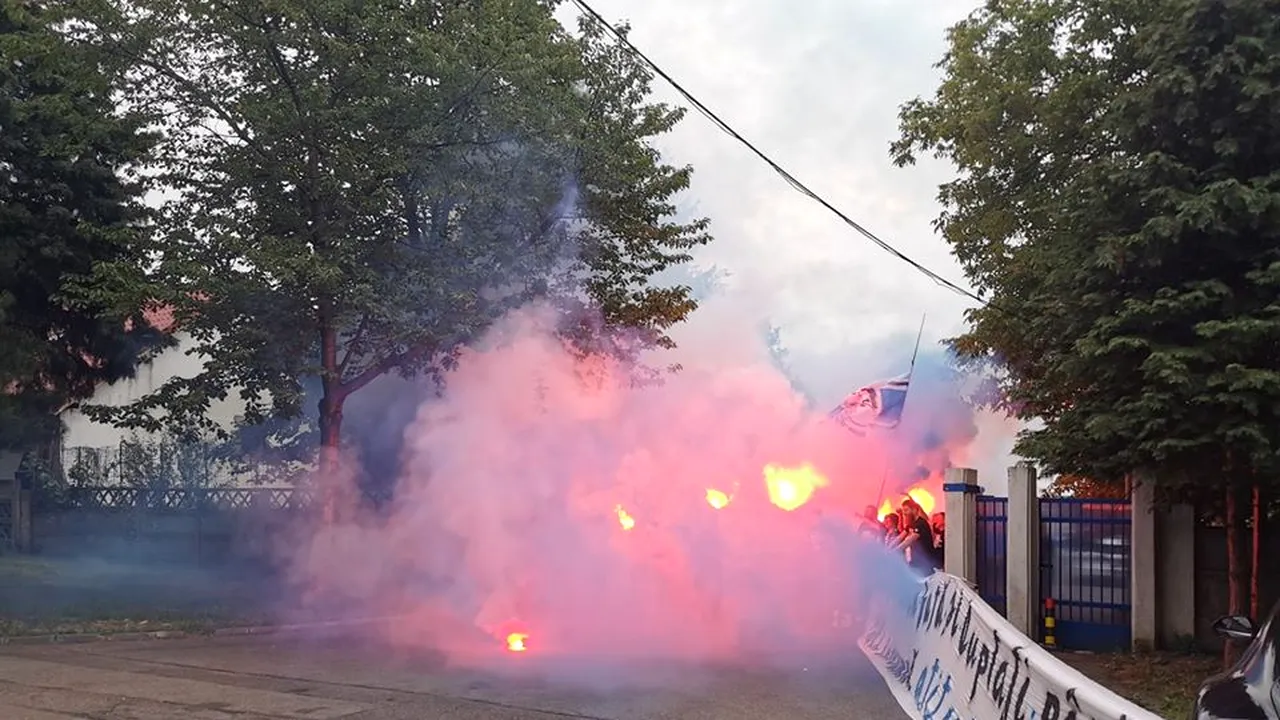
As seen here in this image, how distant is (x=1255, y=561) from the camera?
10.8 meters

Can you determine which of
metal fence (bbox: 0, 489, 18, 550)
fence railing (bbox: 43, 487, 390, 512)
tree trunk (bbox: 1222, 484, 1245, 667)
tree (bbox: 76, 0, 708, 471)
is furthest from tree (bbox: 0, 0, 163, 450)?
tree trunk (bbox: 1222, 484, 1245, 667)

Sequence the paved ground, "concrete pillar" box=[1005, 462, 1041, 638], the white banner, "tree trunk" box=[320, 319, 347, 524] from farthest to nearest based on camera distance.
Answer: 1. "tree trunk" box=[320, 319, 347, 524]
2. "concrete pillar" box=[1005, 462, 1041, 638]
3. the paved ground
4. the white banner

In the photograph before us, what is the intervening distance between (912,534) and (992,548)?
0.99 m

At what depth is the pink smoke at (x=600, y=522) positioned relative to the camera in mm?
13273

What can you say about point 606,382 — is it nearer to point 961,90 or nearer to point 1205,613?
point 961,90

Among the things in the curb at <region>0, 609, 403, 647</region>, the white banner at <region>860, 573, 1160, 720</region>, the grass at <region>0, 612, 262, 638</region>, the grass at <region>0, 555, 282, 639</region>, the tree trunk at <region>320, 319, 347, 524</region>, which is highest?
the tree trunk at <region>320, 319, 347, 524</region>

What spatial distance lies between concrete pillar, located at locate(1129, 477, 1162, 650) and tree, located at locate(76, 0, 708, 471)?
8139 millimetres

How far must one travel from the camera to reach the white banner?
5051 mm

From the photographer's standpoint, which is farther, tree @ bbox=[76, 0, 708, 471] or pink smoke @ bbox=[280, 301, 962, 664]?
tree @ bbox=[76, 0, 708, 471]

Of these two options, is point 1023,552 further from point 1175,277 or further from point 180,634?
point 180,634

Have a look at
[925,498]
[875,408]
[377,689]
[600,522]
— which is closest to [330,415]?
[600,522]

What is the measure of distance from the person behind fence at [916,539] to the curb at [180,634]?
6.38 m

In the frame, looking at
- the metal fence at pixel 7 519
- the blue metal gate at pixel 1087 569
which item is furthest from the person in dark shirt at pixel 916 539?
the metal fence at pixel 7 519

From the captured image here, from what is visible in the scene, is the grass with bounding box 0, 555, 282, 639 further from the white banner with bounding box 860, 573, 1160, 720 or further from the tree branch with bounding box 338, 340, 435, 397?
the white banner with bounding box 860, 573, 1160, 720
